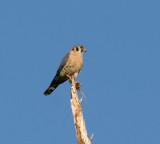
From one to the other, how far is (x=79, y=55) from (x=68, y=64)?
0.36m

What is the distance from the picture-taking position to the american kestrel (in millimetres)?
9086

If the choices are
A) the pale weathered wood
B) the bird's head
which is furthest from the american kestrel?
the pale weathered wood

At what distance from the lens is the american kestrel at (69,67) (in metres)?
9.09

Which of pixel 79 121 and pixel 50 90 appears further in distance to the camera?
pixel 50 90

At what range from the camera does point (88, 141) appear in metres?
5.59

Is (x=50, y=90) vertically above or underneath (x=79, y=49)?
underneath

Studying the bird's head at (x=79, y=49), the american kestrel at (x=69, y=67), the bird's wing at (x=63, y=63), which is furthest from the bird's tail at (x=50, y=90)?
the bird's head at (x=79, y=49)

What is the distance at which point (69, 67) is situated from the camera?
913 cm

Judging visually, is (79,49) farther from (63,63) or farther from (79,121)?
(79,121)

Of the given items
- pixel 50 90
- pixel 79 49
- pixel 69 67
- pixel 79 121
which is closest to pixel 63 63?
pixel 69 67

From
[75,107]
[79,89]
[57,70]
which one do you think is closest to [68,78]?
[57,70]

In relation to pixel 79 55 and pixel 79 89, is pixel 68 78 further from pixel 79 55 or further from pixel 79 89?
pixel 79 89

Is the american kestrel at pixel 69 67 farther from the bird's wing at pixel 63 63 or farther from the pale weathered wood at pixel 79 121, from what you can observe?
the pale weathered wood at pixel 79 121

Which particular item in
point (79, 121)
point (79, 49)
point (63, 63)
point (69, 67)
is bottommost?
point (79, 121)
